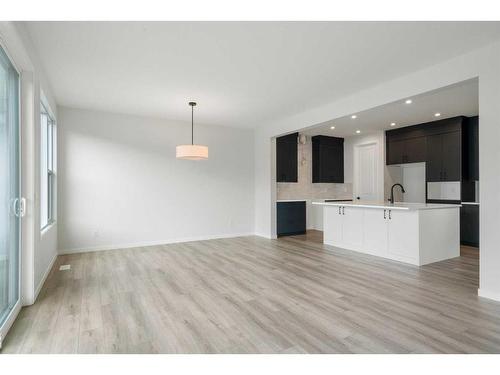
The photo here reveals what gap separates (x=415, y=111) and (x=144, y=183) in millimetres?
5298

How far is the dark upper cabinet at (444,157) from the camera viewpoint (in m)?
5.90

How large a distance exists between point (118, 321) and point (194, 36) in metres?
2.63

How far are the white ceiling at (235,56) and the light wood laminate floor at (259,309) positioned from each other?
8.29 ft

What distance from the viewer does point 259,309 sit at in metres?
2.70

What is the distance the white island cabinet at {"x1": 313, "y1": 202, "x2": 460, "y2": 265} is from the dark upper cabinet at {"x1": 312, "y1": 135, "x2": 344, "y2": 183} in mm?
2634

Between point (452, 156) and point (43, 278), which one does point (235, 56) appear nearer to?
point (43, 278)

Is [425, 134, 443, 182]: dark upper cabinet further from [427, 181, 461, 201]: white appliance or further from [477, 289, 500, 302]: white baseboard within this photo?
[477, 289, 500, 302]: white baseboard

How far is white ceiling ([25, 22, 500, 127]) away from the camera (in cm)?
265

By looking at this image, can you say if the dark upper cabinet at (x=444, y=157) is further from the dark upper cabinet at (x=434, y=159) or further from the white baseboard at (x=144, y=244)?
the white baseboard at (x=144, y=244)

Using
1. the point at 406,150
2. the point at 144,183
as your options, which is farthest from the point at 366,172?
the point at 144,183

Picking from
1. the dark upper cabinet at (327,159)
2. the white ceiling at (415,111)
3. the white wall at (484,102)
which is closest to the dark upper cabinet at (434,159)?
the white ceiling at (415,111)
